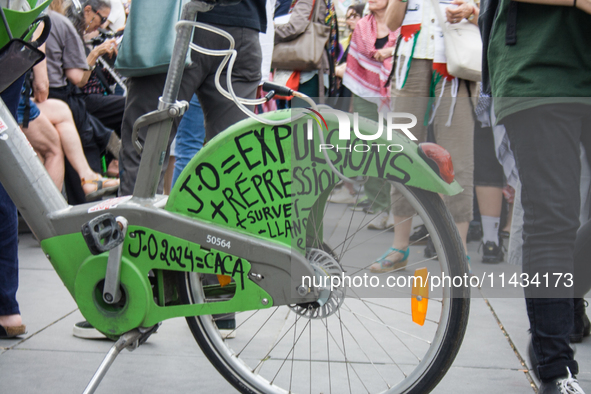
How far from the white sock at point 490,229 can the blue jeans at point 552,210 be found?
7.92 ft

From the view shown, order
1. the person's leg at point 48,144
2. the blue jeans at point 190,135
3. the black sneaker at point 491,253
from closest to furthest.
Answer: the blue jeans at point 190,135
the black sneaker at point 491,253
the person's leg at point 48,144

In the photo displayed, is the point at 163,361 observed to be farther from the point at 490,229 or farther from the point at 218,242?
the point at 490,229

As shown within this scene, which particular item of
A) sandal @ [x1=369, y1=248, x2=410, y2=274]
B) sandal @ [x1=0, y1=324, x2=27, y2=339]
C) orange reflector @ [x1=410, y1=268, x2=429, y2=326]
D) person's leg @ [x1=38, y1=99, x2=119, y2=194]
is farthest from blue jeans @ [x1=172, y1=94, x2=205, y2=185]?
orange reflector @ [x1=410, y1=268, x2=429, y2=326]

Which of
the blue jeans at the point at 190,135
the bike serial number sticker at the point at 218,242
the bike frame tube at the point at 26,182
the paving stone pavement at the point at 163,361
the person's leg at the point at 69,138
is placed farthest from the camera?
the person's leg at the point at 69,138

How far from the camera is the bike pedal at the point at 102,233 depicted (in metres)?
1.93

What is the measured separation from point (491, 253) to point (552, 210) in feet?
8.10

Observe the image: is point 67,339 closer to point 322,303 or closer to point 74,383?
point 74,383

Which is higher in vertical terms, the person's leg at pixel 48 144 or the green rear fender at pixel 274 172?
the green rear fender at pixel 274 172

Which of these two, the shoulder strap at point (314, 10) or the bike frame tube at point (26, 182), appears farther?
the shoulder strap at point (314, 10)

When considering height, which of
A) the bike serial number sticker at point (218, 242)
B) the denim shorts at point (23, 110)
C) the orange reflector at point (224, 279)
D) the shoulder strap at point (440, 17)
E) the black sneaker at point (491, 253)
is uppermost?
the shoulder strap at point (440, 17)

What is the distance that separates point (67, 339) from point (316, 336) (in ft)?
3.52

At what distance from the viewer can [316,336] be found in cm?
279

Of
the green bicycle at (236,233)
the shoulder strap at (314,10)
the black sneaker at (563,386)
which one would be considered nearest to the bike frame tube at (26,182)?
the green bicycle at (236,233)

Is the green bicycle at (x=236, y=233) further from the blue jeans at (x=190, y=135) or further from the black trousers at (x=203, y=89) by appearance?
the blue jeans at (x=190, y=135)
